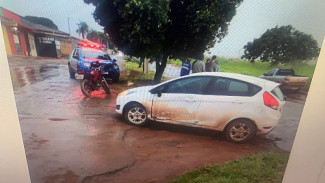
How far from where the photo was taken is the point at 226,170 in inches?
60.7

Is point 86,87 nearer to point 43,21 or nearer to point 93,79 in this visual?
point 93,79

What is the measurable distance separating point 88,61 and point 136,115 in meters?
0.63

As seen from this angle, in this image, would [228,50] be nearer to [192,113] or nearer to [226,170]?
[192,113]

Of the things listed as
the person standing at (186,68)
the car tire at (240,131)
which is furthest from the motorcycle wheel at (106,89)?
the car tire at (240,131)

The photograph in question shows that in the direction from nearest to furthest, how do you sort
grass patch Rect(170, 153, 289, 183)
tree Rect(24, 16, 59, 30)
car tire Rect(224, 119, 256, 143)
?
tree Rect(24, 16, 59, 30), car tire Rect(224, 119, 256, 143), grass patch Rect(170, 153, 289, 183)

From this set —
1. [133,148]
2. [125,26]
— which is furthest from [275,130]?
[125,26]

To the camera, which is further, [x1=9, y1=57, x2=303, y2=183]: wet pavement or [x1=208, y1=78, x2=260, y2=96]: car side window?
[x1=9, y1=57, x2=303, y2=183]: wet pavement

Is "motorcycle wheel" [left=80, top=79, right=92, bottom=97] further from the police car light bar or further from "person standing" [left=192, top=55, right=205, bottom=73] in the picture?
"person standing" [left=192, top=55, right=205, bottom=73]

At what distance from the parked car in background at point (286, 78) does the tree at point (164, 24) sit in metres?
0.48

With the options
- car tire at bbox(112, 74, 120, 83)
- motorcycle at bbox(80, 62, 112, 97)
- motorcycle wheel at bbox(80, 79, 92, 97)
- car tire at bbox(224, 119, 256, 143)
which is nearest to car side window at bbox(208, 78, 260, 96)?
car tire at bbox(224, 119, 256, 143)

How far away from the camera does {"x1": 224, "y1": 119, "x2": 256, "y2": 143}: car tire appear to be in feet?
4.60

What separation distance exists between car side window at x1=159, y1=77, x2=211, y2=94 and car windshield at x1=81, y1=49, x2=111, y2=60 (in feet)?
1.75

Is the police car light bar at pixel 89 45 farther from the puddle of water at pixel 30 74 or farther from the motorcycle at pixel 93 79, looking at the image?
the puddle of water at pixel 30 74

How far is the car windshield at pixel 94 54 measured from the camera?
53.8 inches
